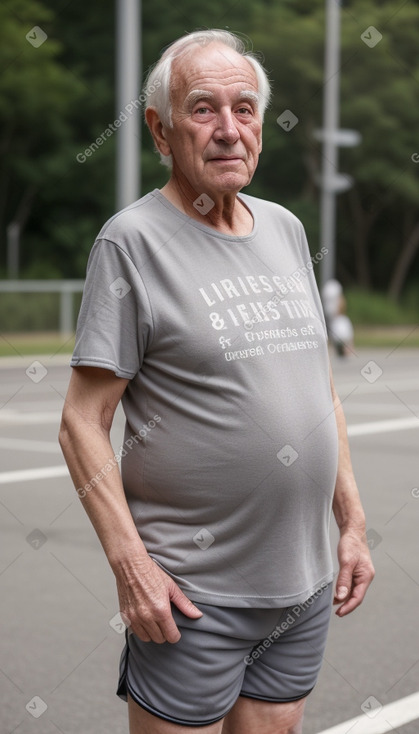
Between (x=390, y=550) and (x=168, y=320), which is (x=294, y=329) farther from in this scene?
(x=390, y=550)

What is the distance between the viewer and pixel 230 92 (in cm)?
230

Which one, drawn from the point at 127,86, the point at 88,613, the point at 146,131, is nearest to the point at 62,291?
the point at 127,86

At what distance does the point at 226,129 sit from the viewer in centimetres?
228

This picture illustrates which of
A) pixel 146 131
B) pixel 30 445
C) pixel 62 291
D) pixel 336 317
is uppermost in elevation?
pixel 30 445

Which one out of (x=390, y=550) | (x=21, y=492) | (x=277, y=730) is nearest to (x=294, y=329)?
(x=277, y=730)

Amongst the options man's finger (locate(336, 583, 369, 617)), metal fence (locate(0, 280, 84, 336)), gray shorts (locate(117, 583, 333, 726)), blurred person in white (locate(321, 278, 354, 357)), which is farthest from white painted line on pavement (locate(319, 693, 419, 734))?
metal fence (locate(0, 280, 84, 336))

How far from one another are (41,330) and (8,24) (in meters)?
11.3

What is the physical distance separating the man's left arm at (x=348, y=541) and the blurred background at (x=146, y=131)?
31.2 m

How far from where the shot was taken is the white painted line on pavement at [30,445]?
391 inches

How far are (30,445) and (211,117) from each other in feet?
26.7

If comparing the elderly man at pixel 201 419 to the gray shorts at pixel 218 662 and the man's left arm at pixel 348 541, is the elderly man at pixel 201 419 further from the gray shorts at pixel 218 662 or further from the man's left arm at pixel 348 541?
the man's left arm at pixel 348 541

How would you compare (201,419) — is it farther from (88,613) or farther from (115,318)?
(88,613)

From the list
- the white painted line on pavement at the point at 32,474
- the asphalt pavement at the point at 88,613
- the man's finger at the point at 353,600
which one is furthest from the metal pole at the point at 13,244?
the man's finger at the point at 353,600

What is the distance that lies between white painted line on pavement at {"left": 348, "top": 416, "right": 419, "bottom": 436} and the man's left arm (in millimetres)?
8350
